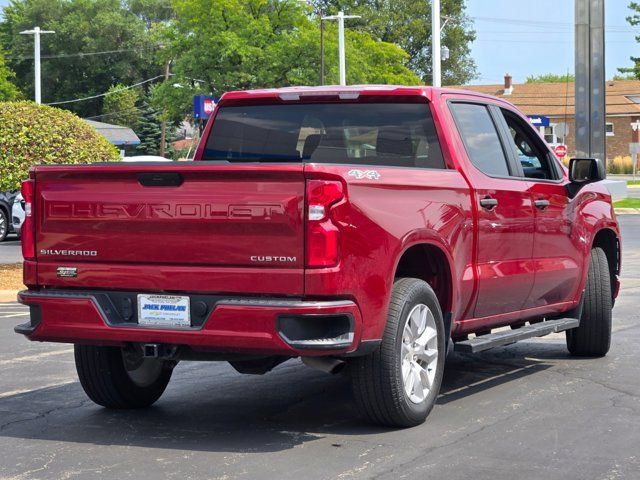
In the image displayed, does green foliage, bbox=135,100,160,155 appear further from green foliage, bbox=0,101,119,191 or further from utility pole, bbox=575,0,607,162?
green foliage, bbox=0,101,119,191

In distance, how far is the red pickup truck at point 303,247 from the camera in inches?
253

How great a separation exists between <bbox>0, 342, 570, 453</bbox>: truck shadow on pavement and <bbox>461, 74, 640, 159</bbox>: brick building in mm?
84698

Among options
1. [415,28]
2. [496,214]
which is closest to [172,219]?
[496,214]

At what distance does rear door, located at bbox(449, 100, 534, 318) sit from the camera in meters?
7.99

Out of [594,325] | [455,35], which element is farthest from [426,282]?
[455,35]

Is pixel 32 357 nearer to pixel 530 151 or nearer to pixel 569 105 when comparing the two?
pixel 530 151

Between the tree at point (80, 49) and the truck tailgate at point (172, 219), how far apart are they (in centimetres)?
10392

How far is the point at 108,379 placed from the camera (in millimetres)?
7754

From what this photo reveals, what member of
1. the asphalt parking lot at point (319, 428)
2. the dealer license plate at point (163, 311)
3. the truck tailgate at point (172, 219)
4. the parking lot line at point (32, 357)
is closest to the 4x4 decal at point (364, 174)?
the truck tailgate at point (172, 219)

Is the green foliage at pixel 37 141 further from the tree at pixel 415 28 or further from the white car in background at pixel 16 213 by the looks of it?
the tree at pixel 415 28

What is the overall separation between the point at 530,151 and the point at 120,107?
9747cm

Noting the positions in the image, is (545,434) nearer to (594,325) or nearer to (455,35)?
(594,325)

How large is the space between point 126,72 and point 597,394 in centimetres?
10478

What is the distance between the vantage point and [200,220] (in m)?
6.59
